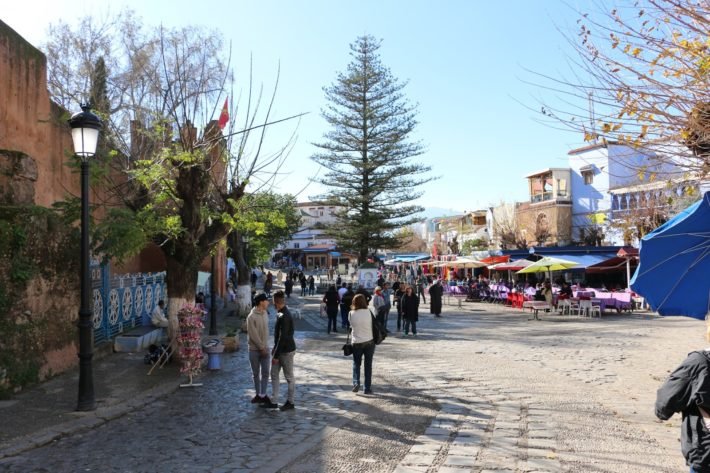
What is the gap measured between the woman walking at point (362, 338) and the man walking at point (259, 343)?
1.41 meters

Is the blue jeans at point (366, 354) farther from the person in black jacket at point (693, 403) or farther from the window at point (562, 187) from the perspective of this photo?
the window at point (562, 187)

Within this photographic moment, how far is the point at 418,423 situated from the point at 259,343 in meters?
2.45

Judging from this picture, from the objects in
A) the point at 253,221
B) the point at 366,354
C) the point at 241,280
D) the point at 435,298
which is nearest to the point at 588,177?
the point at 435,298

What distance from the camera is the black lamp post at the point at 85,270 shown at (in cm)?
793

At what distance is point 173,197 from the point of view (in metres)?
12.6

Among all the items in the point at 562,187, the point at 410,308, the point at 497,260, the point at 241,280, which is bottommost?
the point at 410,308

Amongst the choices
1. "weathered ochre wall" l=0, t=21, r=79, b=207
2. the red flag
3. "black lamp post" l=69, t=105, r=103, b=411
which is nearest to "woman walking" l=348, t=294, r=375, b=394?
"black lamp post" l=69, t=105, r=103, b=411

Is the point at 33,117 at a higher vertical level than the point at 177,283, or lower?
higher

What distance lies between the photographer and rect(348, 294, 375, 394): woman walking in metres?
9.05

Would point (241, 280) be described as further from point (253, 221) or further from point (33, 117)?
point (33, 117)

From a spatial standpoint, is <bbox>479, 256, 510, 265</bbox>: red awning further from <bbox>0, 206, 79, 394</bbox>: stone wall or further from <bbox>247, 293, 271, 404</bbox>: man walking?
<bbox>247, 293, 271, 404</bbox>: man walking

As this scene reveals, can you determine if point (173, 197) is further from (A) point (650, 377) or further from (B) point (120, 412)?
(A) point (650, 377)

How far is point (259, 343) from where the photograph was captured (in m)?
8.30

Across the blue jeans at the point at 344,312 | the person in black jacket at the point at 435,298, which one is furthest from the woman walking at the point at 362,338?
the person in black jacket at the point at 435,298
